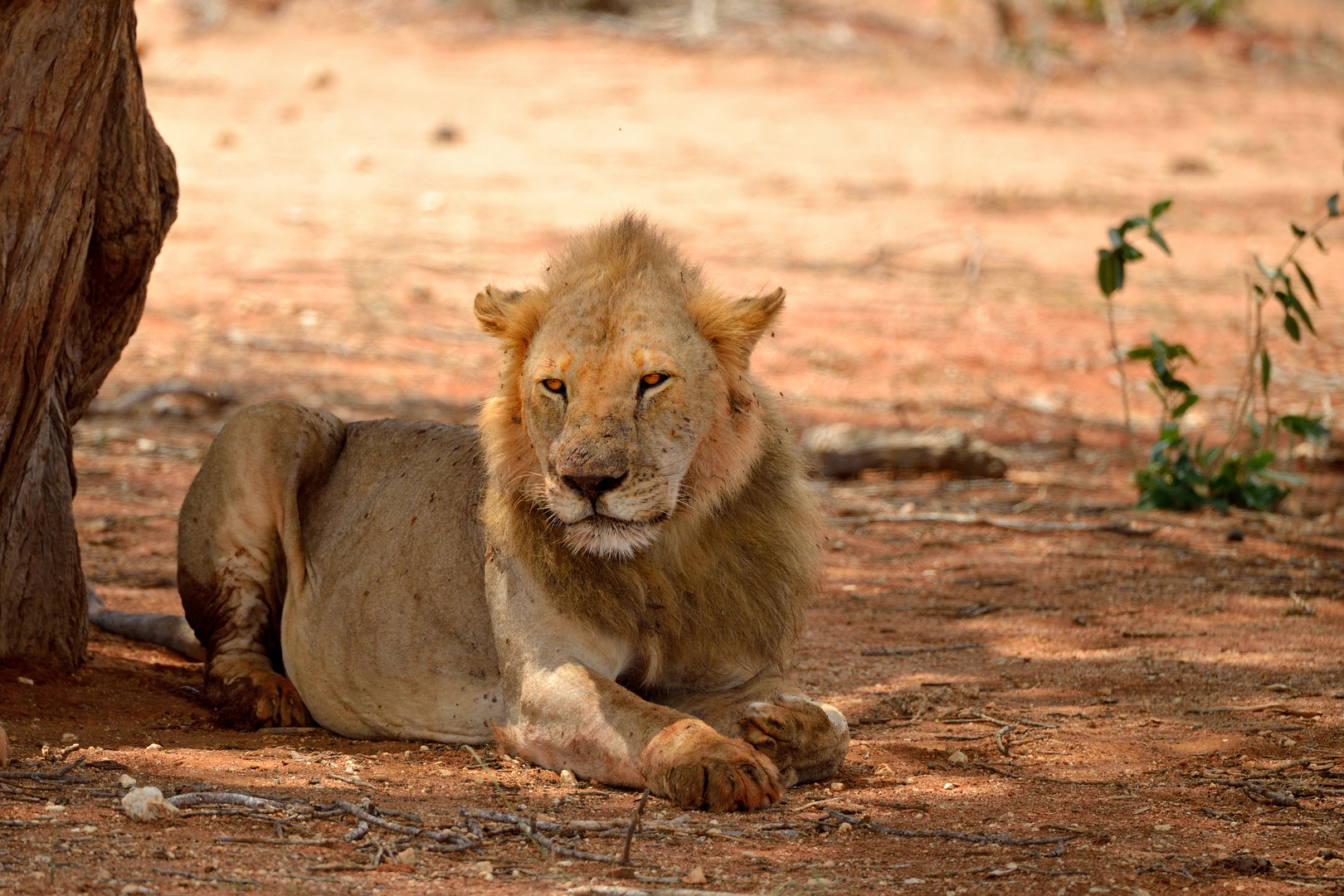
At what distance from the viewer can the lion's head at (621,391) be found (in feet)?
11.9

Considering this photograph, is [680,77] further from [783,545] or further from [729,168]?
[783,545]

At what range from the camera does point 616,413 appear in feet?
11.9

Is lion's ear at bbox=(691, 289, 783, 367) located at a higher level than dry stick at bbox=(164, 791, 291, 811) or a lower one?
higher

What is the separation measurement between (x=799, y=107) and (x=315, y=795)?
18.4 meters

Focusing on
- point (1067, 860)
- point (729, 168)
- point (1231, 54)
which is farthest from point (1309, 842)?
point (1231, 54)

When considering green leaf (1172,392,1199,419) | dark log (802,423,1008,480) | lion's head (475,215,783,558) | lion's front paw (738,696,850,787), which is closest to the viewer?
lion's head (475,215,783,558)

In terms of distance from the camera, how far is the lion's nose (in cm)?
354

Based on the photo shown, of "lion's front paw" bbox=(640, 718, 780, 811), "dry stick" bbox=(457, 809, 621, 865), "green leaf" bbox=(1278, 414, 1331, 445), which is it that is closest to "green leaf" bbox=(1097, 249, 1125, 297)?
"green leaf" bbox=(1278, 414, 1331, 445)

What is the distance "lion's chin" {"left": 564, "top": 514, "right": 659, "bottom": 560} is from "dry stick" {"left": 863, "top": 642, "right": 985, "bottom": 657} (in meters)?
1.84

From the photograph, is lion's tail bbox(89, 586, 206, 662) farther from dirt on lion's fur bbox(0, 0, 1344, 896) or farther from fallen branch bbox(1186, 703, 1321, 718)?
fallen branch bbox(1186, 703, 1321, 718)

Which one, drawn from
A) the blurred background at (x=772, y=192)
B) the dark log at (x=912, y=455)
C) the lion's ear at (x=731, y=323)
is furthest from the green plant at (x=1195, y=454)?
the lion's ear at (x=731, y=323)

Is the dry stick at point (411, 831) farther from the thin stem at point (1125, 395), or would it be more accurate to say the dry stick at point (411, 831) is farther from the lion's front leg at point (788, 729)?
the thin stem at point (1125, 395)

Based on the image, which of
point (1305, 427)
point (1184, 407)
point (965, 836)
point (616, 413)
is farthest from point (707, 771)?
point (1305, 427)

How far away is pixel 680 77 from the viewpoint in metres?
22.2
